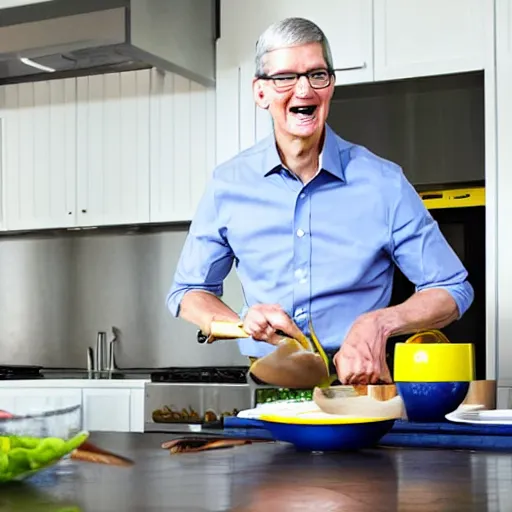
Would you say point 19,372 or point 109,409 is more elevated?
point 19,372

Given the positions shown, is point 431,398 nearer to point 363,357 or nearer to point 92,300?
point 363,357

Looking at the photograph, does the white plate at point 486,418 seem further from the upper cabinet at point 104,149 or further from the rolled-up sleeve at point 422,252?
the upper cabinet at point 104,149

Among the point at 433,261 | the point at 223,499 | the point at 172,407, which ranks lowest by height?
the point at 172,407

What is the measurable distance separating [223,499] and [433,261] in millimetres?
1363

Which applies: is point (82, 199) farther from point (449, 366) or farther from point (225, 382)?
point (449, 366)

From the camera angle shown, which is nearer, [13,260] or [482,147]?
[482,147]

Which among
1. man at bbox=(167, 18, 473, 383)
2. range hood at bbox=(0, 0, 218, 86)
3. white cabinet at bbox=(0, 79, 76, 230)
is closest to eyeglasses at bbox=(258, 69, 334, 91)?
man at bbox=(167, 18, 473, 383)

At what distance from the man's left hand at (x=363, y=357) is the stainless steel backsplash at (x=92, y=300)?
2268 mm

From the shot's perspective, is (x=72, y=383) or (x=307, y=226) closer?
(x=307, y=226)

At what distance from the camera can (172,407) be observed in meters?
3.56

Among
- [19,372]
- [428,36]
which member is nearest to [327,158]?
[428,36]

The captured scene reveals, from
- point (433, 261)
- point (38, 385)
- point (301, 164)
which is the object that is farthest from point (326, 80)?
point (38, 385)

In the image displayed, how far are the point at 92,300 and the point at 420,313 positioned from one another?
2.67 m

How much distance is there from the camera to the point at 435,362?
1446mm
